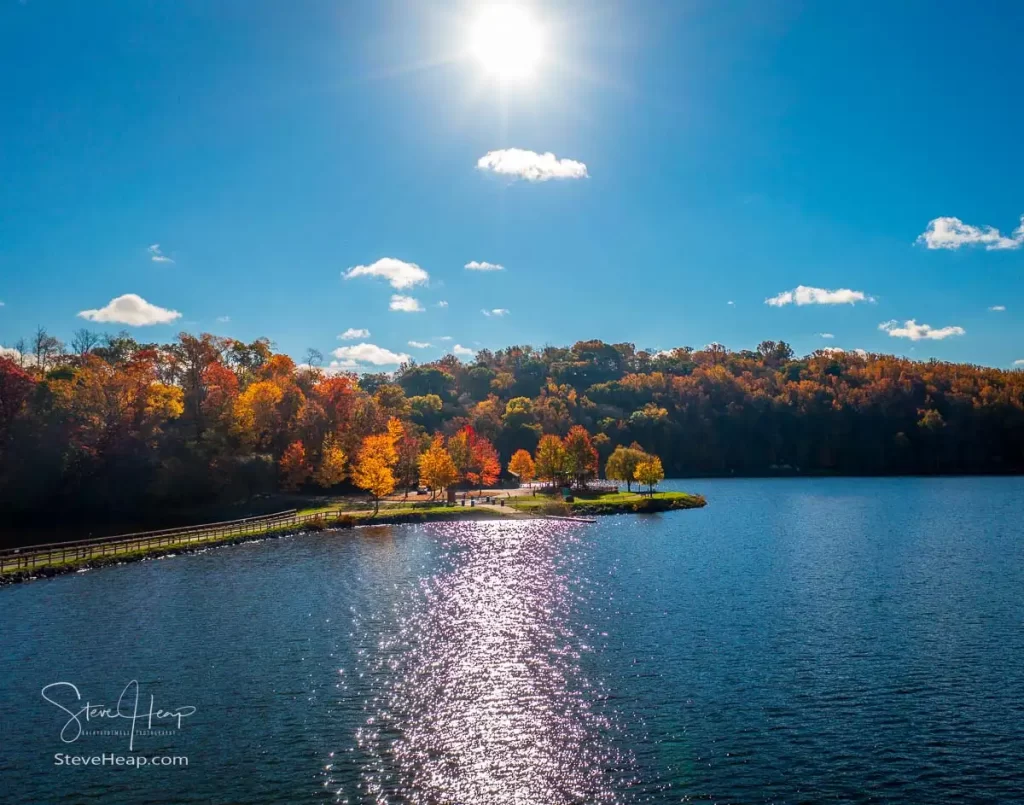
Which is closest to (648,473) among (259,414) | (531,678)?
(259,414)

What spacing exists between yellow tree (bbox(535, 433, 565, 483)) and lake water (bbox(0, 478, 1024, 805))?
2210 inches

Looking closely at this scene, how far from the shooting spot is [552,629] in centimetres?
4006

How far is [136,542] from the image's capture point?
66.6 meters

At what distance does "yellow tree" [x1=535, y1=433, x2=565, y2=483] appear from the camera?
118 m

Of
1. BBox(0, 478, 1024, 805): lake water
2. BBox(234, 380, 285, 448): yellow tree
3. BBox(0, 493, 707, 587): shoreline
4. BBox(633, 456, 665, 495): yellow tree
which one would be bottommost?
BBox(0, 478, 1024, 805): lake water

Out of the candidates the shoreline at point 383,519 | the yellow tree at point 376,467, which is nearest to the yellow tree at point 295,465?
the yellow tree at point 376,467

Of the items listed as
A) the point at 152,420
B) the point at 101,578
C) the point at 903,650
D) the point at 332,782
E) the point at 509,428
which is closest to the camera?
the point at 332,782

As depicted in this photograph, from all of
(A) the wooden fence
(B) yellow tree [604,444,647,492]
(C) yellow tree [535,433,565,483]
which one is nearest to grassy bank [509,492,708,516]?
(B) yellow tree [604,444,647,492]

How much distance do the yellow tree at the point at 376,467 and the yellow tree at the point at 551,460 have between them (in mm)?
27268

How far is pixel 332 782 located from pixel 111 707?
12.4 meters

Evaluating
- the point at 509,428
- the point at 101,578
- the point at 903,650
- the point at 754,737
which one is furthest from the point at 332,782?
the point at 509,428

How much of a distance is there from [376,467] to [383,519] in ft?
29.6

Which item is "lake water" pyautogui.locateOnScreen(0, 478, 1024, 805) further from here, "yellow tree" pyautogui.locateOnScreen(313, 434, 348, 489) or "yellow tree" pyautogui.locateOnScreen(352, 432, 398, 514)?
"yellow tree" pyautogui.locateOnScreen(313, 434, 348, 489)

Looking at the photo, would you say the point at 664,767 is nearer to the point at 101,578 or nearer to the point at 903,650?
the point at 903,650
